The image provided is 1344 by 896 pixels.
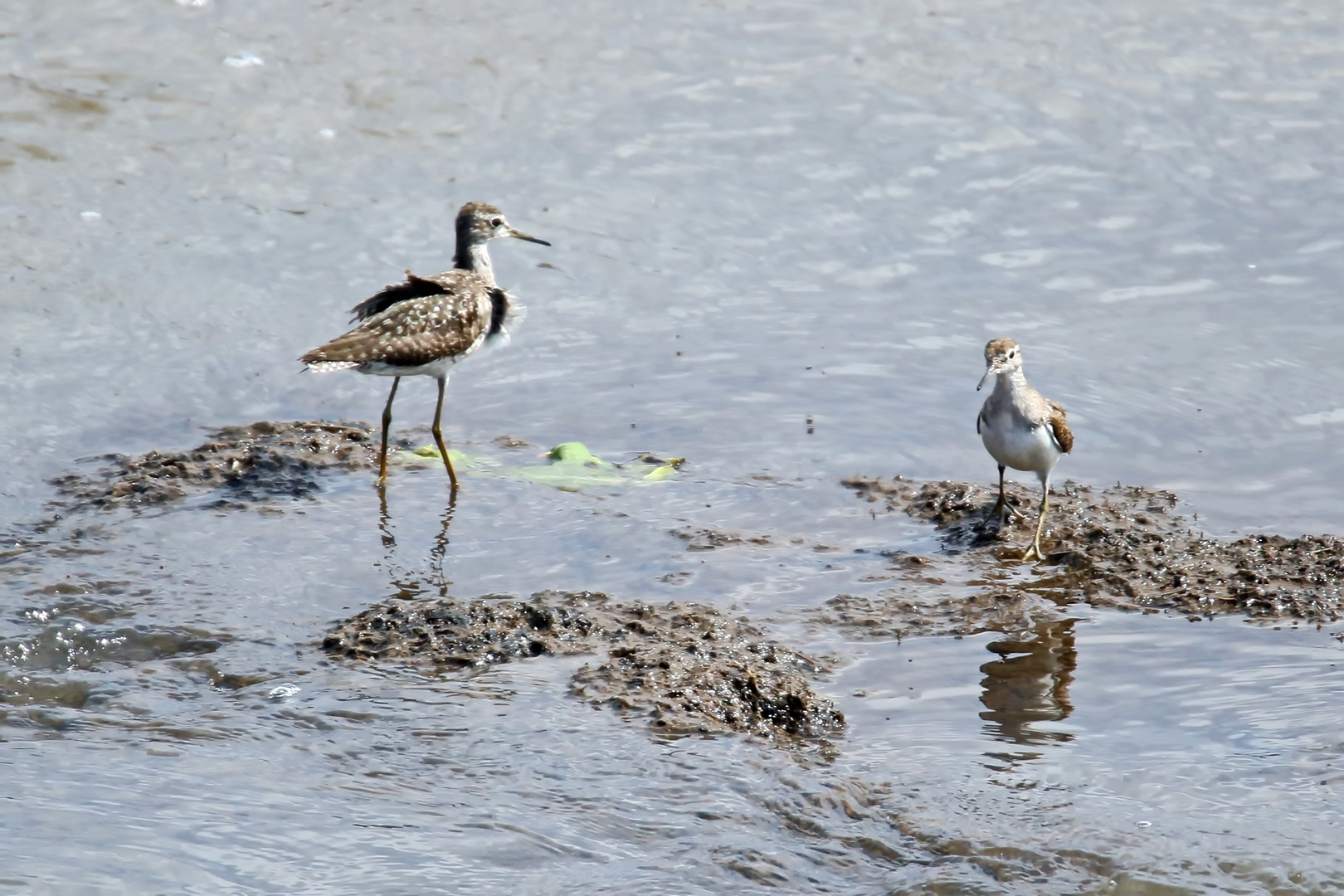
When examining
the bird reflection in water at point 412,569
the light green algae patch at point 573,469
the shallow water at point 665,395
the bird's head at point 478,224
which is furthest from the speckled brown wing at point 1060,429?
the bird's head at point 478,224

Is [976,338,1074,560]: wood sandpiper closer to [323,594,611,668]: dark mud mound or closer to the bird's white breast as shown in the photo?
the bird's white breast

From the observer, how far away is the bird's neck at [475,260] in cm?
991

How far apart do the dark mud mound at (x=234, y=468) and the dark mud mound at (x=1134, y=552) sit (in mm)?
3082

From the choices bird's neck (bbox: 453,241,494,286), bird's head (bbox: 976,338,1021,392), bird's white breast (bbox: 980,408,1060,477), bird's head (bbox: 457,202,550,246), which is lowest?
bird's white breast (bbox: 980,408,1060,477)

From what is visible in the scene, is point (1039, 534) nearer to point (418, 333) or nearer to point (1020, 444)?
point (1020, 444)

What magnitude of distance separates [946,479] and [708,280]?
3.15 metres

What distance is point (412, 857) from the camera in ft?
15.7

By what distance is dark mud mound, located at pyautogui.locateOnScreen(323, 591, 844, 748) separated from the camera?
583cm

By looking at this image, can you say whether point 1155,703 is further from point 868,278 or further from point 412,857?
point 868,278

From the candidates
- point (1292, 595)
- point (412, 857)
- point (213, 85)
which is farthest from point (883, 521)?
point (213, 85)

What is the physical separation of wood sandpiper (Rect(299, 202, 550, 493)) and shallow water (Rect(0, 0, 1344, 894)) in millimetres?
605

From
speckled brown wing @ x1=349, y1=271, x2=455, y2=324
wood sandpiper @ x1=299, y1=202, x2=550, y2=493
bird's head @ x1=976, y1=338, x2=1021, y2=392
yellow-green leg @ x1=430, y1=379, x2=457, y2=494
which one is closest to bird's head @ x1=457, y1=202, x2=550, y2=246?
wood sandpiper @ x1=299, y1=202, x2=550, y2=493

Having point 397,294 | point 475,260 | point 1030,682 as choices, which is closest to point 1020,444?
point 1030,682

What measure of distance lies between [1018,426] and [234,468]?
4.29 meters
